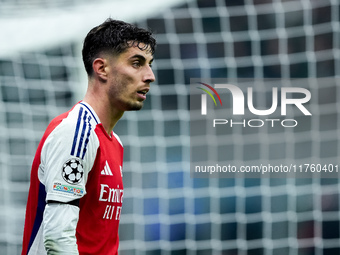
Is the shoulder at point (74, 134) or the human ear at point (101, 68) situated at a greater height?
the human ear at point (101, 68)

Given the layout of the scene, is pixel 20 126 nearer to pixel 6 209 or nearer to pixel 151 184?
pixel 6 209

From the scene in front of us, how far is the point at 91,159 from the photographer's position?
1.90m

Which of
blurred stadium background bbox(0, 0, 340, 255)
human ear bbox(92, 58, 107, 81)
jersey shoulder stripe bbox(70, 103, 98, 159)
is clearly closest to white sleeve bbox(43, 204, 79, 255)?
jersey shoulder stripe bbox(70, 103, 98, 159)

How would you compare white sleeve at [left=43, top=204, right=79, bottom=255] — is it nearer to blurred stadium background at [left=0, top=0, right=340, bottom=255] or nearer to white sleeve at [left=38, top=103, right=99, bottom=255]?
white sleeve at [left=38, top=103, right=99, bottom=255]

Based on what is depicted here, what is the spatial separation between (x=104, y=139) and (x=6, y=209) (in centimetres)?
310

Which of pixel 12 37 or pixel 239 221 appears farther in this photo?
pixel 239 221

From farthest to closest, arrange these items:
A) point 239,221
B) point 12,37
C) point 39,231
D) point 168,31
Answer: point 168,31
point 239,221
point 12,37
point 39,231

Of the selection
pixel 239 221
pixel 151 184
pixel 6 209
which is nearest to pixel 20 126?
pixel 6 209

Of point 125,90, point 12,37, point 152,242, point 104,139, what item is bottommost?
point 152,242

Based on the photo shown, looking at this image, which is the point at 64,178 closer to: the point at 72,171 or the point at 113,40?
the point at 72,171

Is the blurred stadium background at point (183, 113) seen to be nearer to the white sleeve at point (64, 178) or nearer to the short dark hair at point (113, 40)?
the short dark hair at point (113, 40)

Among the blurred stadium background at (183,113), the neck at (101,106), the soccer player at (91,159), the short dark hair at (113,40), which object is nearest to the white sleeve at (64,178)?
the soccer player at (91,159)

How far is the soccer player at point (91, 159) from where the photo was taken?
1.81 m

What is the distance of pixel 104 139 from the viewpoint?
206cm
